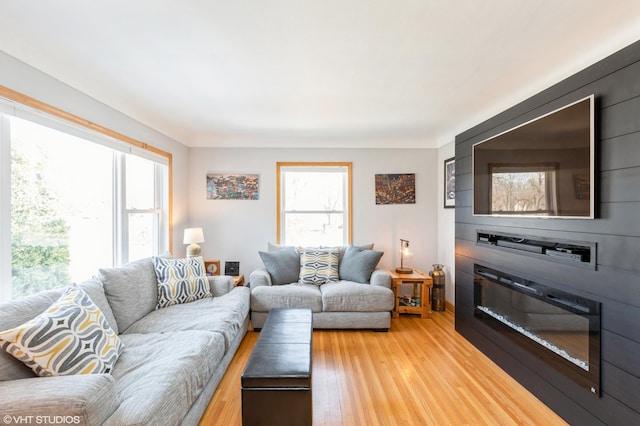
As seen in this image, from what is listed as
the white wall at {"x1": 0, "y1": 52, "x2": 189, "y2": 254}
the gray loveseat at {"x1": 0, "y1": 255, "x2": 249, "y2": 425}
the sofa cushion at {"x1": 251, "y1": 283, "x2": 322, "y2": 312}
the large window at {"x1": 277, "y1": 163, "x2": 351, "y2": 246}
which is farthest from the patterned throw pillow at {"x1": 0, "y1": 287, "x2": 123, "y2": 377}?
the large window at {"x1": 277, "y1": 163, "x2": 351, "y2": 246}

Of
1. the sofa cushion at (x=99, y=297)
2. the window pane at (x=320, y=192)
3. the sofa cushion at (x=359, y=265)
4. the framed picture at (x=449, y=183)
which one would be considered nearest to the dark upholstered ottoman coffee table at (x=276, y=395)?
the sofa cushion at (x=99, y=297)

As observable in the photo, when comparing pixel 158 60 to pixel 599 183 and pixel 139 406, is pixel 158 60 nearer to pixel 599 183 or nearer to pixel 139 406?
pixel 139 406

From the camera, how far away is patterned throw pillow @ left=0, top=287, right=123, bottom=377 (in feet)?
4.29

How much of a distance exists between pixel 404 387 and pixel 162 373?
1700 mm

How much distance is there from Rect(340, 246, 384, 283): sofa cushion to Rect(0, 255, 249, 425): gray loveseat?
4.36ft

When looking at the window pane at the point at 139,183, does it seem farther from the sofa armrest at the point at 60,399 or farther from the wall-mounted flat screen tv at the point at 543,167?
the wall-mounted flat screen tv at the point at 543,167

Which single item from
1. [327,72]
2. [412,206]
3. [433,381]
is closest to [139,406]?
[433,381]

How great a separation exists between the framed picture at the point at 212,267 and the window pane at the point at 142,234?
69 centimetres

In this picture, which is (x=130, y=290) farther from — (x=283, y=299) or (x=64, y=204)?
(x=283, y=299)

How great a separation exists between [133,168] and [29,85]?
1.20 m

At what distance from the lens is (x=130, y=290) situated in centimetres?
228

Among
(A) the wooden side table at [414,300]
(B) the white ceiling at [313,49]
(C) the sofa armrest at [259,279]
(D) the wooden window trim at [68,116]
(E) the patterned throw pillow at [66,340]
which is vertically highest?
(B) the white ceiling at [313,49]

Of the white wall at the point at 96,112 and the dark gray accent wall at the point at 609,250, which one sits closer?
the dark gray accent wall at the point at 609,250

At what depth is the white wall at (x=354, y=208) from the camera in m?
4.04
